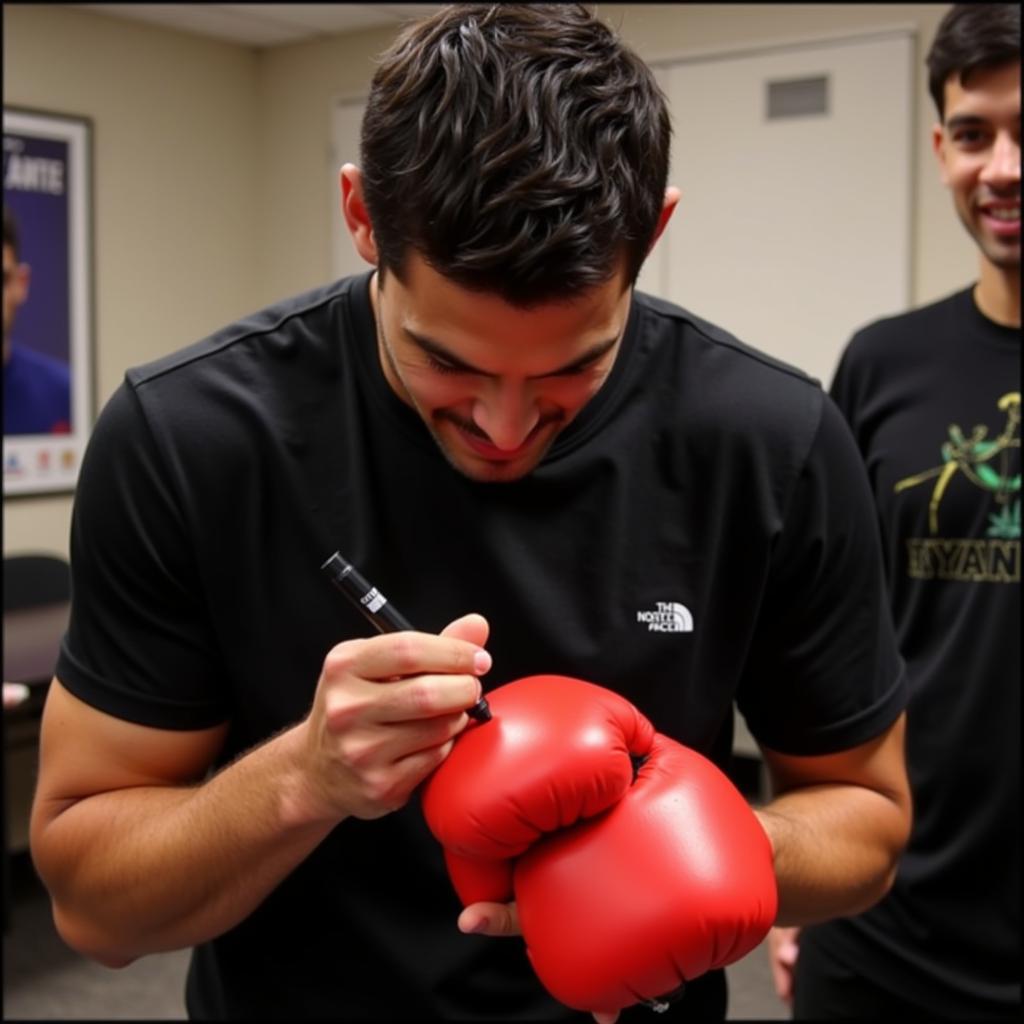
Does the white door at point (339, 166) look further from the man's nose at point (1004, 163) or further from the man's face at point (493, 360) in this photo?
the man's face at point (493, 360)

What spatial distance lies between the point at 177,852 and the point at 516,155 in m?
0.65

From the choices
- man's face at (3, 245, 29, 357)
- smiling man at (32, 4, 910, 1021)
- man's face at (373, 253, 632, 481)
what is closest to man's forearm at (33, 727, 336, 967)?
smiling man at (32, 4, 910, 1021)

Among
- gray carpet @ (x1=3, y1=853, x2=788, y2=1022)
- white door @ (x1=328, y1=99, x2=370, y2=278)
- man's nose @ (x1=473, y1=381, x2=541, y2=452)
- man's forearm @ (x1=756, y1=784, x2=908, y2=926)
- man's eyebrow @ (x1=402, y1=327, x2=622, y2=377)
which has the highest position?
white door @ (x1=328, y1=99, x2=370, y2=278)

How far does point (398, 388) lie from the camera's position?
1.22m

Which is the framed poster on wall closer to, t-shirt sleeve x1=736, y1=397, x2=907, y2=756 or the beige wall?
the beige wall

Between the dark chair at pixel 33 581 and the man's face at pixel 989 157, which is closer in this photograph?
the man's face at pixel 989 157

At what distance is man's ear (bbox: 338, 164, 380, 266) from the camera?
3.59 ft

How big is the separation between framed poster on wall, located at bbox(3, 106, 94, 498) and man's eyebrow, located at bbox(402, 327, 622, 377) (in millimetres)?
4125

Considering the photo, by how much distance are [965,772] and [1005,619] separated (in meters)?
0.22

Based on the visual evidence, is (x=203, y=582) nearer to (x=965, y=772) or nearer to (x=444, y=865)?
(x=444, y=865)

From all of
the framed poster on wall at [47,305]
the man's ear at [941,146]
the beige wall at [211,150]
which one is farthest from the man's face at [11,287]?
the man's ear at [941,146]

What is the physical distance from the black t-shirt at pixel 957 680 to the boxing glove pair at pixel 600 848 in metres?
0.84

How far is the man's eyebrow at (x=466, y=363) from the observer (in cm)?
102

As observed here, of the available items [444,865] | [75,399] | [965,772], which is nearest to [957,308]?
[965,772]
